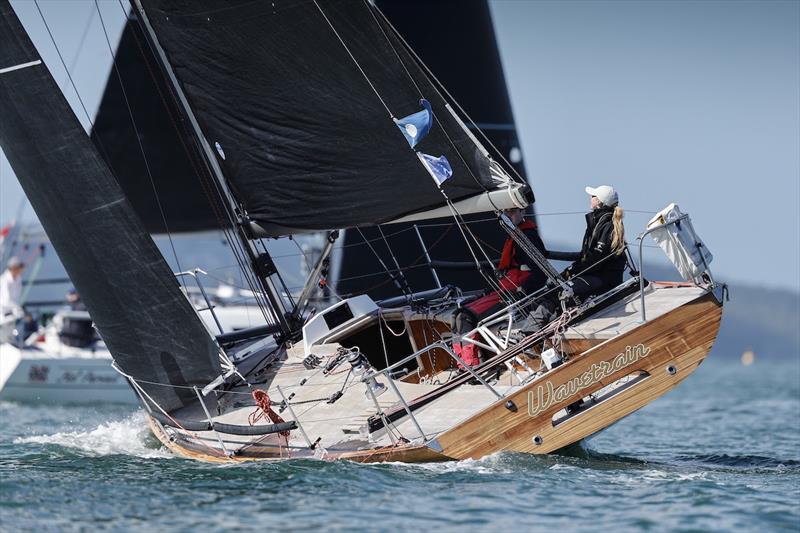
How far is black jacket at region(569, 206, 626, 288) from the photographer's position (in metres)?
10.4

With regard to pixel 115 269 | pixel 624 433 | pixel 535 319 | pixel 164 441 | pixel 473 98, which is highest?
pixel 473 98

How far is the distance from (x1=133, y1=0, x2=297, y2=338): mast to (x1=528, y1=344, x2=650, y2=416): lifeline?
12.4 feet

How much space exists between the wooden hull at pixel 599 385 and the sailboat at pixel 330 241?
15mm

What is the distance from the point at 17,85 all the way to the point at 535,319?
15.8ft

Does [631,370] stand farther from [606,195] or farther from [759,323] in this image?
[759,323]

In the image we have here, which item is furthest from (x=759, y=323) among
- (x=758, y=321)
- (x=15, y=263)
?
(x=15, y=263)

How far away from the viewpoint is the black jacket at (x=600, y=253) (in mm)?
10391

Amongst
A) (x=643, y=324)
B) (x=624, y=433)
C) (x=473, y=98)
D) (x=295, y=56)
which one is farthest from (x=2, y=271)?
(x=643, y=324)

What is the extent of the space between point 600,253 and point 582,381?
1.38 metres

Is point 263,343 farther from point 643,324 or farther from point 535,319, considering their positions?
point 643,324

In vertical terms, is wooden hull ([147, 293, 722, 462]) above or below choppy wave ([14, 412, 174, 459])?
above

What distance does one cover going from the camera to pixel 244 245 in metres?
12.2

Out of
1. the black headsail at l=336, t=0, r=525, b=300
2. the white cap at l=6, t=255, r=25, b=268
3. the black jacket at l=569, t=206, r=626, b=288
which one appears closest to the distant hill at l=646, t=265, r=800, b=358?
the white cap at l=6, t=255, r=25, b=268

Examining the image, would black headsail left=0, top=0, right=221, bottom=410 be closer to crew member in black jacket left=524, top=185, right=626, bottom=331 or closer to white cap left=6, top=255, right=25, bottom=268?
crew member in black jacket left=524, top=185, right=626, bottom=331
